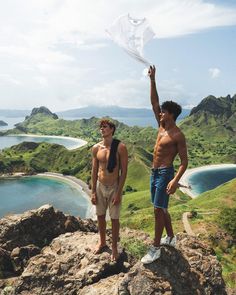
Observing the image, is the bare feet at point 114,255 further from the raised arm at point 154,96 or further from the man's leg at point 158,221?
the raised arm at point 154,96

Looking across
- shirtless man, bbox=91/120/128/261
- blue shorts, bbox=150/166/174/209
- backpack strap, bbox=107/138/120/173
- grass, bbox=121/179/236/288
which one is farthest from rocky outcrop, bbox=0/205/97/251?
blue shorts, bbox=150/166/174/209

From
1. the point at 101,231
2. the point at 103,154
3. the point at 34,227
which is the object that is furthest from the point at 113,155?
the point at 34,227

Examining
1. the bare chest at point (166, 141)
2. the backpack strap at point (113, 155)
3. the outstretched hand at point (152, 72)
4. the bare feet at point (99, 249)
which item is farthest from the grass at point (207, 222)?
the outstretched hand at point (152, 72)

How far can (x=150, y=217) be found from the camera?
7319 cm

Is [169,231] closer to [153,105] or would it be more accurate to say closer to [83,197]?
[153,105]

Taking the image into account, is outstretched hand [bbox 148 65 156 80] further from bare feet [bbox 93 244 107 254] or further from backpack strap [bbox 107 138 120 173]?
bare feet [bbox 93 244 107 254]

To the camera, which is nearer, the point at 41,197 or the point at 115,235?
the point at 115,235

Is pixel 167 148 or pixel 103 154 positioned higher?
pixel 167 148

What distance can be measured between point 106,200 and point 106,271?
8.74 ft

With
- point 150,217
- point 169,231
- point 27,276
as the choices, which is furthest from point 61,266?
point 150,217

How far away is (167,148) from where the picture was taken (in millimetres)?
12656

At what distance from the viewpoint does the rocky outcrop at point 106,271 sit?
1284 cm

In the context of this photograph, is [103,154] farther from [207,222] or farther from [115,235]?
[207,222]

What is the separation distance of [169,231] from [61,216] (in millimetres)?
9799
